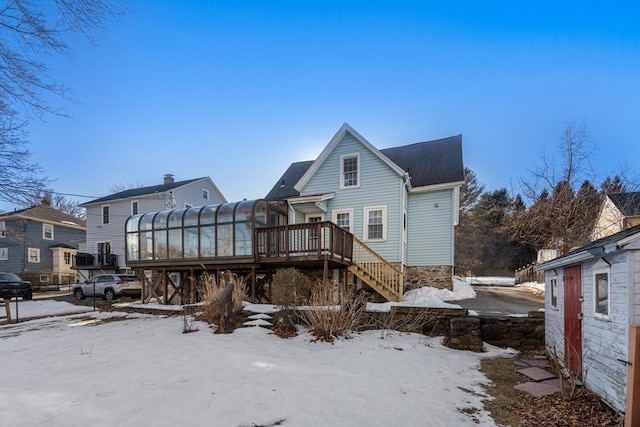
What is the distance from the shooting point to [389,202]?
43.9 feet

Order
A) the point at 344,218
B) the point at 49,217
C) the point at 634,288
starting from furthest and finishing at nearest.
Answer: the point at 49,217 → the point at 344,218 → the point at 634,288

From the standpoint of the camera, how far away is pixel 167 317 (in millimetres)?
10250

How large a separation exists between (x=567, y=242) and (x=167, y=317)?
12809 mm

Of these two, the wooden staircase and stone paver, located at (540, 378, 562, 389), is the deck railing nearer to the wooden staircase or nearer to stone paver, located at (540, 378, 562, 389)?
the wooden staircase

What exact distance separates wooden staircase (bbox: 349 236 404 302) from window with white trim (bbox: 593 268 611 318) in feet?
21.9

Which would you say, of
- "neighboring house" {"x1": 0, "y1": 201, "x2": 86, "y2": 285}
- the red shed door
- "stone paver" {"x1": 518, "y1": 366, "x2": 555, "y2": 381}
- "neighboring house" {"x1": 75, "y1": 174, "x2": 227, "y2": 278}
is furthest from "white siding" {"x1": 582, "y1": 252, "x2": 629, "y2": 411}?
"neighboring house" {"x1": 0, "y1": 201, "x2": 86, "y2": 285}

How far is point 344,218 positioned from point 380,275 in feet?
10.6

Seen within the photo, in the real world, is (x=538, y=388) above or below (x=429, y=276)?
below

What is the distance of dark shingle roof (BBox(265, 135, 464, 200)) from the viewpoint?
13.9m

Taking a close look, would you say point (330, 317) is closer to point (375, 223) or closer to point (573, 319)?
point (573, 319)

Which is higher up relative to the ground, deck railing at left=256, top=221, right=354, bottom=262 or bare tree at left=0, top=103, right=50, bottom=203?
bare tree at left=0, top=103, right=50, bottom=203

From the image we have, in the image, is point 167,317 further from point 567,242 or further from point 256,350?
point 567,242

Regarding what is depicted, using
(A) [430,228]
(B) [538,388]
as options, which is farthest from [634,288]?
(A) [430,228]

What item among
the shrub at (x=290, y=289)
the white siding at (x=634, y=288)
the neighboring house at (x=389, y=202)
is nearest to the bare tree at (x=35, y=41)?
the shrub at (x=290, y=289)
